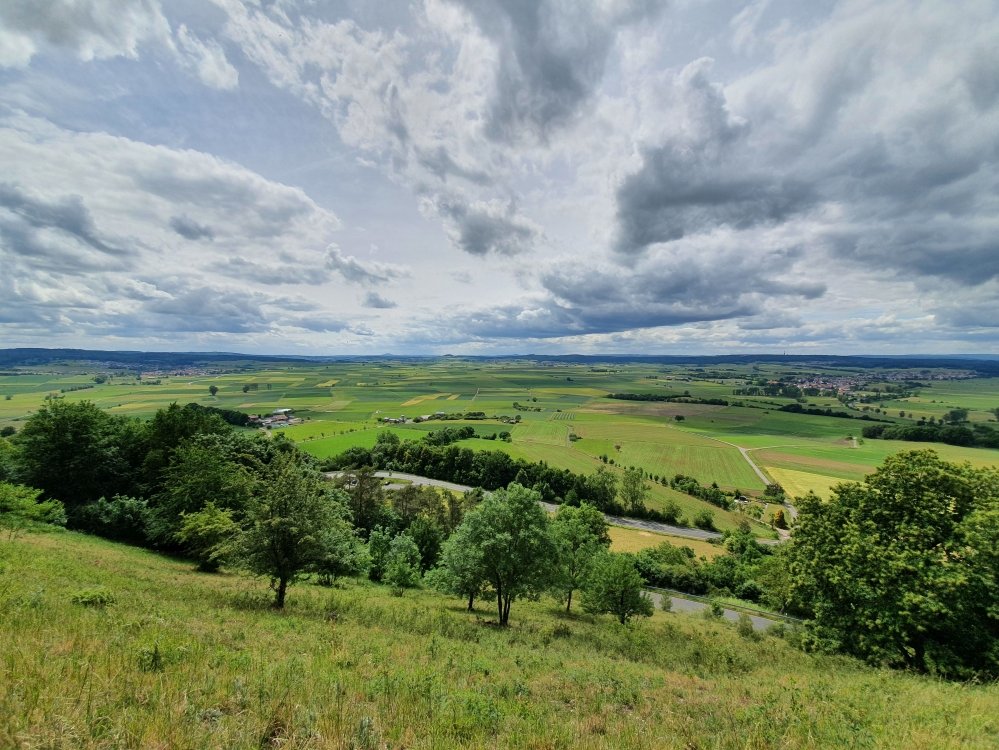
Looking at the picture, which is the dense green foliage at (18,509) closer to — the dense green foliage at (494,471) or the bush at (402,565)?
the bush at (402,565)

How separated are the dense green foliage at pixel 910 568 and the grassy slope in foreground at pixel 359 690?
7.43ft

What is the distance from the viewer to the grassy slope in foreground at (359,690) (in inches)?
223

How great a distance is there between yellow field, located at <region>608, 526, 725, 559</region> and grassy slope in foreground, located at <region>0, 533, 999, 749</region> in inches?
1915

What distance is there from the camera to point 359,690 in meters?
7.85

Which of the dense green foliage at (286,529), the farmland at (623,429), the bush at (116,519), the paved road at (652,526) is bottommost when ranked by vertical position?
the paved road at (652,526)

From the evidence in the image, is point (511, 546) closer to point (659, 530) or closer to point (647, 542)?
point (647, 542)

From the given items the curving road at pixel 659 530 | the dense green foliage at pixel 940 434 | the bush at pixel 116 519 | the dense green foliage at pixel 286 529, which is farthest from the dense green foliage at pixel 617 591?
the dense green foliage at pixel 940 434

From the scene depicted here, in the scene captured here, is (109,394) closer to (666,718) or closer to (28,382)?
(28,382)

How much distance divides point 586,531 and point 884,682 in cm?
2529

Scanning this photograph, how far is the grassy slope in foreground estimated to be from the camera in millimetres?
5676

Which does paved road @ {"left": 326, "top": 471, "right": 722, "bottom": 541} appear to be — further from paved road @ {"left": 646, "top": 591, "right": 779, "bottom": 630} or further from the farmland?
paved road @ {"left": 646, "top": 591, "right": 779, "bottom": 630}

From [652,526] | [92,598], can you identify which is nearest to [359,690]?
[92,598]

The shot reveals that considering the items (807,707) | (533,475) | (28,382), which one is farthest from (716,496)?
(28,382)

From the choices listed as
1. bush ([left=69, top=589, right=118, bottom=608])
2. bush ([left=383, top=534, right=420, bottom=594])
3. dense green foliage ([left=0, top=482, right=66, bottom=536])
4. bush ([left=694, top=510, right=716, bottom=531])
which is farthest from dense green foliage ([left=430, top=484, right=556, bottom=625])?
bush ([left=694, top=510, right=716, bottom=531])
